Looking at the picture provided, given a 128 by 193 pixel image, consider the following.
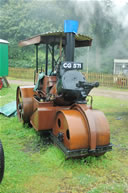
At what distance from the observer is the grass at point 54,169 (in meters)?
2.76

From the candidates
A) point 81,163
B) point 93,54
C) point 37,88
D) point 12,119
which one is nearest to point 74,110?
point 81,163

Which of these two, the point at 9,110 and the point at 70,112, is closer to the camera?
the point at 70,112

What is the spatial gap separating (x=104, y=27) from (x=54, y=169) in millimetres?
18443

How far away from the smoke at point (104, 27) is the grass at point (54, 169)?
41.4 ft

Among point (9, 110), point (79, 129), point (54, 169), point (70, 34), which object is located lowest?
point (54, 169)

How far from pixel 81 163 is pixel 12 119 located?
9.12 ft

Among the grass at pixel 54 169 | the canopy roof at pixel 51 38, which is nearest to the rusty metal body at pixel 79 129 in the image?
the grass at pixel 54 169

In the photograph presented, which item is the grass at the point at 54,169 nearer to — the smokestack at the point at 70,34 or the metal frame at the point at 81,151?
the metal frame at the point at 81,151

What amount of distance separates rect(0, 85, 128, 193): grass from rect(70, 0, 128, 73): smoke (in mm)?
12633

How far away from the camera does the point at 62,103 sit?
158 inches

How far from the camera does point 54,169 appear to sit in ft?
→ 10.5

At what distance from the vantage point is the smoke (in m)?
17.2

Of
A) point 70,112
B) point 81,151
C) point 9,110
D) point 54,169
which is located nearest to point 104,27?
A: point 9,110

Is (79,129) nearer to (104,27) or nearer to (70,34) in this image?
(70,34)
